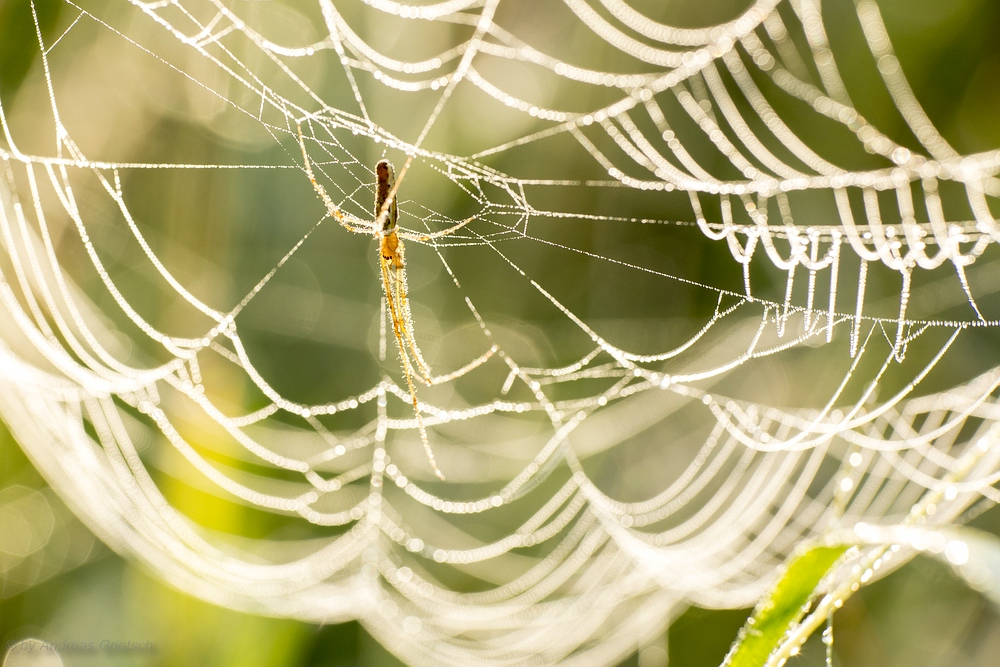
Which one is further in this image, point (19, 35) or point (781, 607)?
point (19, 35)

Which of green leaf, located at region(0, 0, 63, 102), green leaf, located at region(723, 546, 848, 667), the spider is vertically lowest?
green leaf, located at region(723, 546, 848, 667)

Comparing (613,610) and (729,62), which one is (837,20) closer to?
(729,62)

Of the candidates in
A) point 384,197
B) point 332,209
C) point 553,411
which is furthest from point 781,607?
point 553,411

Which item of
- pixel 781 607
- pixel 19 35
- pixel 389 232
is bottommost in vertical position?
pixel 781 607

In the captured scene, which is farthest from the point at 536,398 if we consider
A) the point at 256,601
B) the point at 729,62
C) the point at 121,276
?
the point at 121,276

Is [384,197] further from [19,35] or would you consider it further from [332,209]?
[19,35]

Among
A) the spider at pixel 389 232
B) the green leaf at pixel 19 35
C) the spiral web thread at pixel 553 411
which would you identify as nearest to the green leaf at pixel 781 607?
the spider at pixel 389 232

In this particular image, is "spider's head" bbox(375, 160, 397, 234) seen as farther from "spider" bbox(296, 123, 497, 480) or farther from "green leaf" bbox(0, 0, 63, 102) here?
"green leaf" bbox(0, 0, 63, 102)

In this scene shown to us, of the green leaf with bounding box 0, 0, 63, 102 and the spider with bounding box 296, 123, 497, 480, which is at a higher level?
the green leaf with bounding box 0, 0, 63, 102

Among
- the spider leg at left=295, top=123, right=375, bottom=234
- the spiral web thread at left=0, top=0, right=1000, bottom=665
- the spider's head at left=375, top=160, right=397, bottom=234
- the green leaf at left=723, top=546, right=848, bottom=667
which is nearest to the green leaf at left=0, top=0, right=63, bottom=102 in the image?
the spiral web thread at left=0, top=0, right=1000, bottom=665
